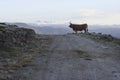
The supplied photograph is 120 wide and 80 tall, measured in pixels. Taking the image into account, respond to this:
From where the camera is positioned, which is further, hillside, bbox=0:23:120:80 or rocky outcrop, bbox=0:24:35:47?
rocky outcrop, bbox=0:24:35:47

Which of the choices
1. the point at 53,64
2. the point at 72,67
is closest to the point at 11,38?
the point at 53,64

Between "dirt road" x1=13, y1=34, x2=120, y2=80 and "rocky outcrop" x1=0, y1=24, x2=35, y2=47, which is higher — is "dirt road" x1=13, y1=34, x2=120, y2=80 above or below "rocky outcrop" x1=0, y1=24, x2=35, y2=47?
below

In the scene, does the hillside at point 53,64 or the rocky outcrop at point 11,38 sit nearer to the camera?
the hillside at point 53,64

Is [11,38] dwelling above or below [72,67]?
above

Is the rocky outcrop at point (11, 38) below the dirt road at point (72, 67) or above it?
above

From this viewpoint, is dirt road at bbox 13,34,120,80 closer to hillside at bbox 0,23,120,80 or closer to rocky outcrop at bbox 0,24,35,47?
hillside at bbox 0,23,120,80

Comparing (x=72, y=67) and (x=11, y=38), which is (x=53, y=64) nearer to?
(x=72, y=67)

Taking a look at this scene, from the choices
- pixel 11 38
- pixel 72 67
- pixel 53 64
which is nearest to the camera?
pixel 72 67

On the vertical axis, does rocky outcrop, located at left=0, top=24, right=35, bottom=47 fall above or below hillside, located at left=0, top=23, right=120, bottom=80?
above

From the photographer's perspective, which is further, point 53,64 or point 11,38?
point 11,38

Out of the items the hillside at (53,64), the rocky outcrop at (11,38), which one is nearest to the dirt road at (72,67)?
the hillside at (53,64)

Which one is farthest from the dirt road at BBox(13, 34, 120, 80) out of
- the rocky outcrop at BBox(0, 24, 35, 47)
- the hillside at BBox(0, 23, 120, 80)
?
the rocky outcrop at BBox(0, 24, 35, 47)

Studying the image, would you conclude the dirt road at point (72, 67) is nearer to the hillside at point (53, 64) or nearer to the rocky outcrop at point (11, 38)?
the hillside at point (53, 64)

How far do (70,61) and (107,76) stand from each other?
535 centimetres
